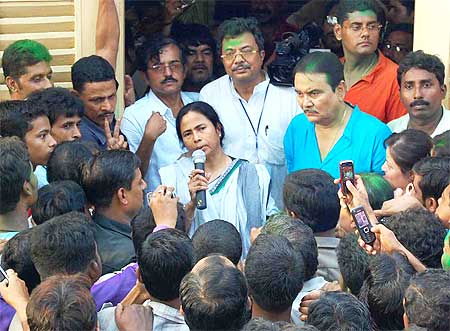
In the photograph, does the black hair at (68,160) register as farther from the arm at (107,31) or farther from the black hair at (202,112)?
the arm at (107,31)

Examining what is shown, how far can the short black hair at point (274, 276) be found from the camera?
3.58 meters

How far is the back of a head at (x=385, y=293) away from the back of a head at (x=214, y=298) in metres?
0.44

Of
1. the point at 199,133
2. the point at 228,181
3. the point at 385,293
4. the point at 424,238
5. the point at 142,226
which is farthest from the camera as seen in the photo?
the point at 199,133

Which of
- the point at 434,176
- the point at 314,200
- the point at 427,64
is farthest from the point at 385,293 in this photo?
the point at 427,64

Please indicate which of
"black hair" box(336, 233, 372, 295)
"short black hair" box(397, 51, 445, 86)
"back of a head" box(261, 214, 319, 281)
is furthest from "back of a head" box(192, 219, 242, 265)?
"short black hair" box(397, 51, 445, 86)

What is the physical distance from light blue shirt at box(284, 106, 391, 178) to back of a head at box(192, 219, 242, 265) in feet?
4.80

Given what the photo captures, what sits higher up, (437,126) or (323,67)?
(323,67)

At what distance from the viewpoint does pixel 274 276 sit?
11.7 ft

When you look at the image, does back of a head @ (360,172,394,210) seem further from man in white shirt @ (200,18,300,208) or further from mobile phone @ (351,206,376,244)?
man in white shirt @ (200,18,300,208)

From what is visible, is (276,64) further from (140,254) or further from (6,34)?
(140,254)

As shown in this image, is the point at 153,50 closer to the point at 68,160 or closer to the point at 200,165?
the point at 200,165

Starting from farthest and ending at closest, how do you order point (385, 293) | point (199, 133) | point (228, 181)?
point (199, 133) < point (228, 181) < point (385, 293)

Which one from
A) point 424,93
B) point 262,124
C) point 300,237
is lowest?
point 300,237

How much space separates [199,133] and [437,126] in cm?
124
